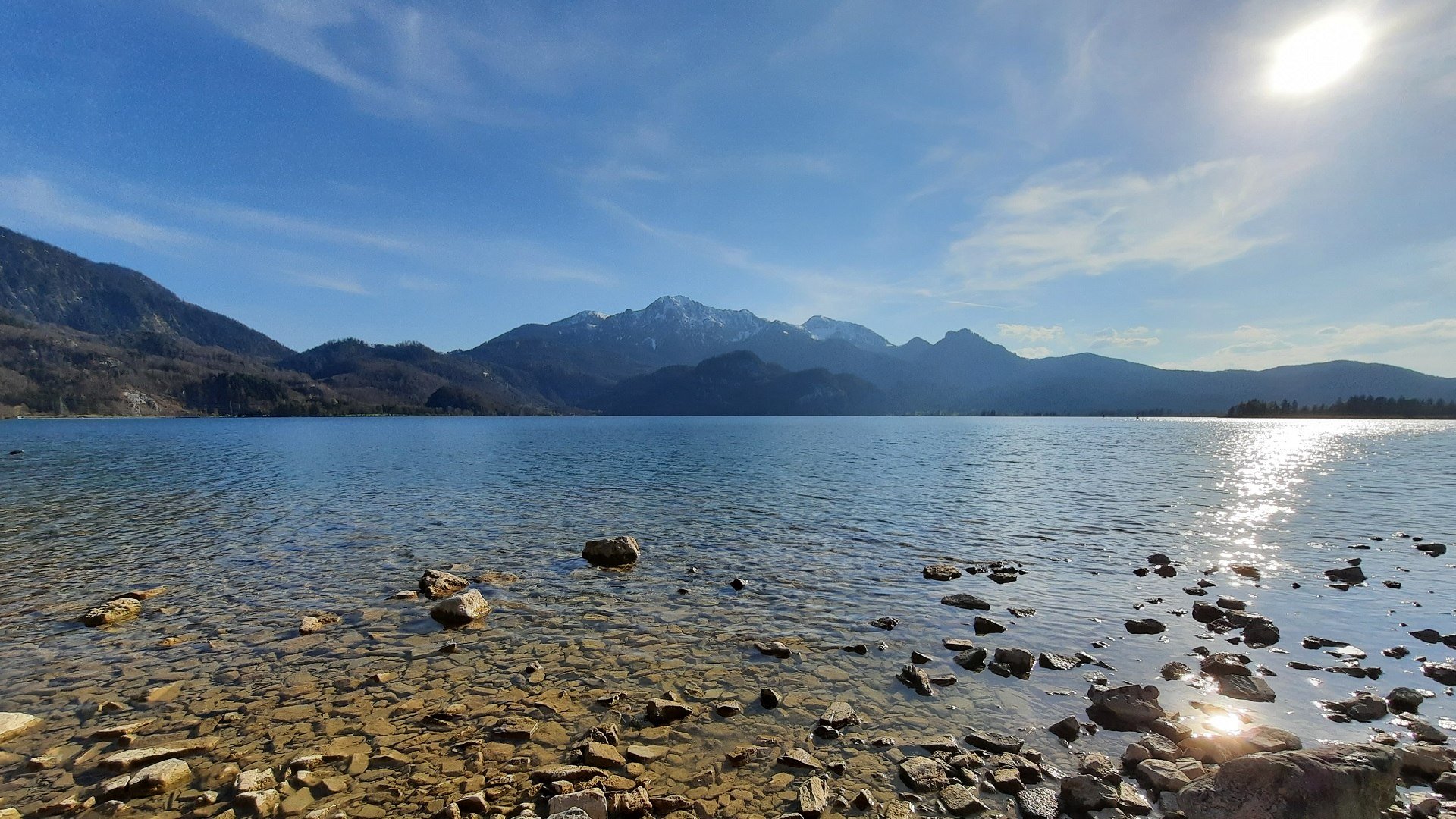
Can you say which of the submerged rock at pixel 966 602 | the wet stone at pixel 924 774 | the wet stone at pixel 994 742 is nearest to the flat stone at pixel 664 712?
the wet stone at pixel 924 774

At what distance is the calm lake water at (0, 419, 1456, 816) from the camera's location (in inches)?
485

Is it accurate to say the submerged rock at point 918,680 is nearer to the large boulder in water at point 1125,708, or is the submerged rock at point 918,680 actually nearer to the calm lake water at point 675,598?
the calm lake water at point 675,598

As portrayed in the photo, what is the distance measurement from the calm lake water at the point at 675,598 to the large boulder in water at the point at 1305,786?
2.56 meters

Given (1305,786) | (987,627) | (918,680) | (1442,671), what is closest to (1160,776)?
(1305,786)

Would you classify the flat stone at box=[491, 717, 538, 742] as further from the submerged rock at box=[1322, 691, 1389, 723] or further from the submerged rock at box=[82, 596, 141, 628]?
the submerged rock at box=[1322, 691, 1389, 723]

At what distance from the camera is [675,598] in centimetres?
2058

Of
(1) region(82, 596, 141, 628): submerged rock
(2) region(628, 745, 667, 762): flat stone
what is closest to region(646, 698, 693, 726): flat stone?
(2) region(628, 745, 667, 762): flat stone

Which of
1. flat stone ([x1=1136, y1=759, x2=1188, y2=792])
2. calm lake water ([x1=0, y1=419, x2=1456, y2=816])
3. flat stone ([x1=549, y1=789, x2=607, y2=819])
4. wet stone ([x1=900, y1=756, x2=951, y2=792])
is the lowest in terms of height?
calm lake water ([x1=0, y1=419, x2=1456, y2=816])

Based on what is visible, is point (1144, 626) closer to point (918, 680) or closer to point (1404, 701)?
point (1404, 701)

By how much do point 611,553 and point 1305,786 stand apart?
2130 cm

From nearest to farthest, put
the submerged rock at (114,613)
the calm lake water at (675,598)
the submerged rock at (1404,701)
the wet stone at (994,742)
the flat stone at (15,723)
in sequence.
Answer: the flat stone at (15,723) < the wet stone at (994,742) < the calm lake water at (675,598) < the submerged rock at (1404,701) < the submerged rock at (114,613)

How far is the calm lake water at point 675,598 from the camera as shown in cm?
1232

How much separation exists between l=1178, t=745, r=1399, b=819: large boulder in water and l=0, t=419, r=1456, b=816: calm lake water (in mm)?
2561

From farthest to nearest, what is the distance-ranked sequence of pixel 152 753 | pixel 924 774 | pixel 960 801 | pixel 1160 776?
1. pixel 152 753
2. pixel 924 774
3. pixel 1160 776
4. pixel 960 801
